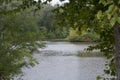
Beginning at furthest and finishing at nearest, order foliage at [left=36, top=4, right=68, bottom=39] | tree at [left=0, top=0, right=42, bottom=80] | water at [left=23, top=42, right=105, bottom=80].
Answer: water at [left=23, top=42, right=105, bottom=80] < tree at [left=0, top=0, right=42, bottom=80] < foliage at [left=36, top=4, right=68, bottom=39]

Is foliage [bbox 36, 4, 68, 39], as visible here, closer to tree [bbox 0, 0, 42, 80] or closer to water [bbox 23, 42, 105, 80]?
tree [bbox 0, 0, 42, 80]

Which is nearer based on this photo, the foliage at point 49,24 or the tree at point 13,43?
the foliage at point 49,24

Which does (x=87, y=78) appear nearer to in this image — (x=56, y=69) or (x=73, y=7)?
(x=56, y=69)

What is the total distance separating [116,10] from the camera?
2.11 metres

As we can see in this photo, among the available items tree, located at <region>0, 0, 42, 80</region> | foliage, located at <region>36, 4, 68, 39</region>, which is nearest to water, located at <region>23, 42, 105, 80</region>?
foliage, located at <region>36, 4, 68, 39</region>

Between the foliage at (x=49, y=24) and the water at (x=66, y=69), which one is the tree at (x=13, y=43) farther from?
the water at (x=66, y=69)

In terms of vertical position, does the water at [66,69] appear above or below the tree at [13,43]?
below

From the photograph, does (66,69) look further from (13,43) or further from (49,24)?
(13,43)

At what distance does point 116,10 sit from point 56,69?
2510 cm

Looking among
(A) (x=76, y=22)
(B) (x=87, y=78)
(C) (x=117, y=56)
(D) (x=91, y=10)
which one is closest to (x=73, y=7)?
(D) (x=91, y=10)

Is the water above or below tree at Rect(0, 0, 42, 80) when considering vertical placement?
below

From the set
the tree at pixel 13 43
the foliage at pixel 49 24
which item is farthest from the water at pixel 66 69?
the tree at pixel 13 43

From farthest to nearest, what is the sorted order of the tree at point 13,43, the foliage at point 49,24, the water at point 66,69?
the water at point 66,69 < the tree at point 13,43 < the foliage at point 49,24

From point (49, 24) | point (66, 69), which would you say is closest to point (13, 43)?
point (66, 69)
